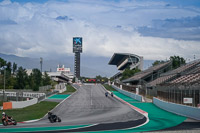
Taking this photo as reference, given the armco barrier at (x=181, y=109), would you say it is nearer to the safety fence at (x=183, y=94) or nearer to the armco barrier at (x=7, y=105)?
the safety fence at (x=183, y=94)

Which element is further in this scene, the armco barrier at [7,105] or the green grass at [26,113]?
the armco barrier at [7,105]

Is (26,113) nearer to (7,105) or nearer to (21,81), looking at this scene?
(7,105)

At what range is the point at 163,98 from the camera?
1590 inches

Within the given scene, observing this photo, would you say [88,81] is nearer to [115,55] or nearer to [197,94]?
[115,55]

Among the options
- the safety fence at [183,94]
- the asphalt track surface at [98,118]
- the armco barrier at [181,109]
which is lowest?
the asphalt track surface at [98,118]

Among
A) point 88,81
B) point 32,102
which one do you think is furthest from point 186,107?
point 88,81

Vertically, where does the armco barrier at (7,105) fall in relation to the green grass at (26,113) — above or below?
above

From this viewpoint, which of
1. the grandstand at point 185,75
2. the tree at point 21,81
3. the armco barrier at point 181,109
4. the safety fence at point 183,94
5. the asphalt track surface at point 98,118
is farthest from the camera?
the tree at point 21,81

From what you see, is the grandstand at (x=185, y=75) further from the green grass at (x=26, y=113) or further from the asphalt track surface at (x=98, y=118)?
the green grass at (x=26, y=113)

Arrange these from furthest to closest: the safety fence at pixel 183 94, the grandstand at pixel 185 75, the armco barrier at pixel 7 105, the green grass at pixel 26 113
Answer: the armco barrier at pixel 7 105 → the grandstand at pixel 185 75 → the green grass at pixel 26 113 → the safety fence at pixel 183 94

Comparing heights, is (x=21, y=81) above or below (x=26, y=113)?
above

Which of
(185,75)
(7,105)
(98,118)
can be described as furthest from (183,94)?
(7,105)

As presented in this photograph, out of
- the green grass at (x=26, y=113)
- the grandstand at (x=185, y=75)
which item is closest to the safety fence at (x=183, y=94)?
the grandstand at (x=185, y=75)

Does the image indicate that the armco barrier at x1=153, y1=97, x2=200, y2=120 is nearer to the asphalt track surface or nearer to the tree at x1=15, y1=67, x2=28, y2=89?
the asphalt track surface
